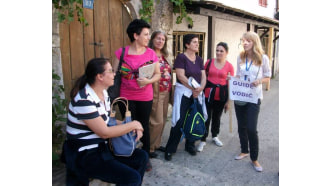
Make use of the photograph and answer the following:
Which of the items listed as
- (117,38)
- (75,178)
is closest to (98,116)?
(75,178)

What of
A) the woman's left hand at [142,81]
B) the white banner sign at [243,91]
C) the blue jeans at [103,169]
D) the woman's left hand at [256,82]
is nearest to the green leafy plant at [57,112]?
the woman's left hand at [142,81]

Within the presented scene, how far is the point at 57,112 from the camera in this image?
9.56 ft

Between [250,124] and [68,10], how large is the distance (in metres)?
2.64

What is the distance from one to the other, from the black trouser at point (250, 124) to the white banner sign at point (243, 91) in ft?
0.28

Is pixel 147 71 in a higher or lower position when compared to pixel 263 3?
lower

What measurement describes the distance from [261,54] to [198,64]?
2.69ft

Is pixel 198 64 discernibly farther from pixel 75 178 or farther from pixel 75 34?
pixel 75 178

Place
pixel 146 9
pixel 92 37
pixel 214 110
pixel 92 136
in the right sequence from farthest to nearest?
pixel 146 9 → pixel 214 110 → pixel 92 37 → pixel 92 136

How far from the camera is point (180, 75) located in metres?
3.41

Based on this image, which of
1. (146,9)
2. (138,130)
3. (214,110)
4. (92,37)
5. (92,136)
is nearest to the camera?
(92,136)

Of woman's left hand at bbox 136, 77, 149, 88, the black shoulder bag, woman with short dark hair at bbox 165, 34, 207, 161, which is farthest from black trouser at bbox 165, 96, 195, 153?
the black shoulder bag

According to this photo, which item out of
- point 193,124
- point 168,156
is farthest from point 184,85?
point 168,156

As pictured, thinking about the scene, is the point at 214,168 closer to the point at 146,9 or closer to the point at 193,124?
the point at 193,124

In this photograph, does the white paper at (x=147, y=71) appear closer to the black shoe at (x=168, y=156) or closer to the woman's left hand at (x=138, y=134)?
the woman's left hand at (x=138, y=134)
